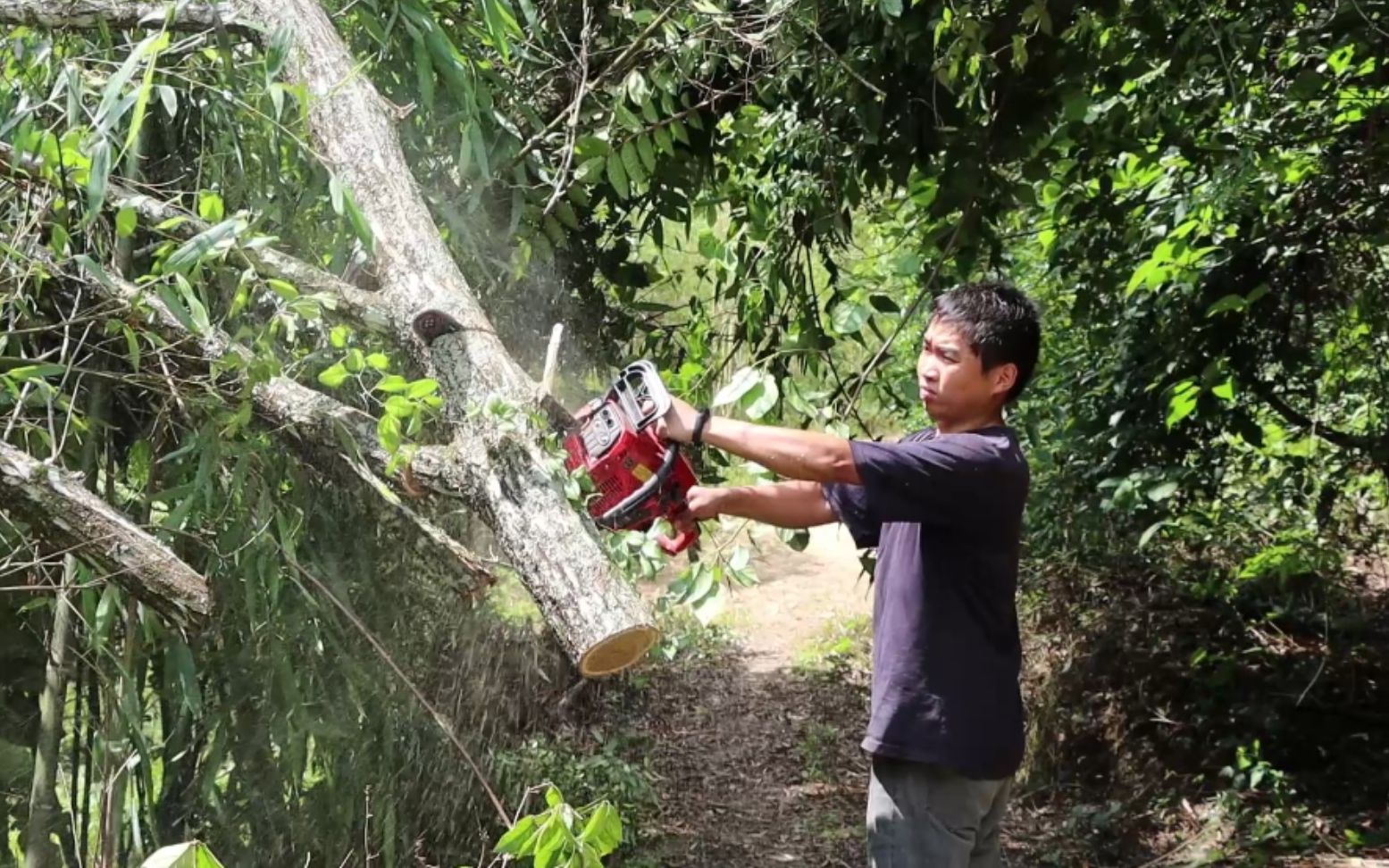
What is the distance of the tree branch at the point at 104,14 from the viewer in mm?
1998

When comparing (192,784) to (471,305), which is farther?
(192,784)

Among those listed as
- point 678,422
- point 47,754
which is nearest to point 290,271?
point 678,422

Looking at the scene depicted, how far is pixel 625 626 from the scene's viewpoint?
4.80 feet

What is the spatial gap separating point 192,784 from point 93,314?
108 cm

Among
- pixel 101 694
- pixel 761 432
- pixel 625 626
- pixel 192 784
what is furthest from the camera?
pixel 192 784

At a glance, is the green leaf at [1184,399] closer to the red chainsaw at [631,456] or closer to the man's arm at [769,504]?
the man's arm at [769,504]

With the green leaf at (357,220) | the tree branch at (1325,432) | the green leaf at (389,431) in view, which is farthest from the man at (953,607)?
Answer: the tree branch at (1325,432)

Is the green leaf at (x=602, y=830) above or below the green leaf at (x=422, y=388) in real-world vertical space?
below

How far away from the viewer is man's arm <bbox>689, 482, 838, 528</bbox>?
1867 mm

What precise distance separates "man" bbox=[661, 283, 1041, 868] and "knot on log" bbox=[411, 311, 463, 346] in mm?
593

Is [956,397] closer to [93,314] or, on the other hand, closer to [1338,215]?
[93,314]

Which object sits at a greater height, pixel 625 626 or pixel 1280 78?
pixel 1280 78

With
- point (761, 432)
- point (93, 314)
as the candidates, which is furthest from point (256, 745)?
point (761, 432)

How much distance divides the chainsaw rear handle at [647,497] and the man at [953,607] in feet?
0.75
